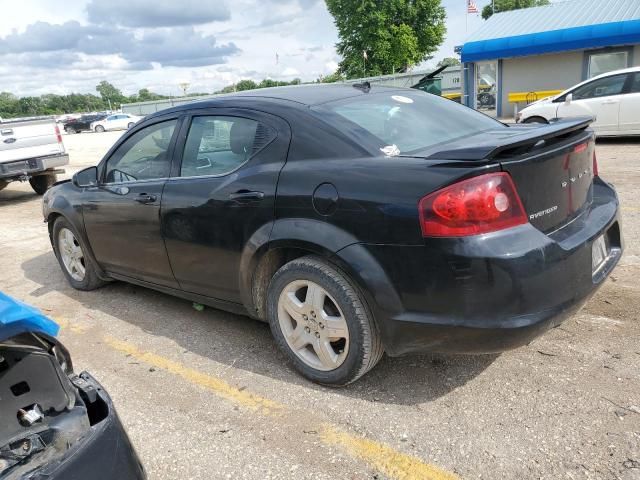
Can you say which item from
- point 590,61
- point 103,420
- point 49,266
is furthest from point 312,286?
point 590,61

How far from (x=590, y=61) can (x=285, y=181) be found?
1950 centimetres

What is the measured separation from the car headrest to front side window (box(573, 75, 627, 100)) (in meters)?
10.5

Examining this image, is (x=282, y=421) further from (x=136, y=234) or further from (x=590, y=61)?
(x=590, y=61)

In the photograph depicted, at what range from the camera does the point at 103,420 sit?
68.7 inches

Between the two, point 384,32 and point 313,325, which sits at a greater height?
point 384,32

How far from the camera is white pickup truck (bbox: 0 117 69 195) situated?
32.0 feet

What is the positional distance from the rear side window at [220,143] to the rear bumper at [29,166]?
25.3ft

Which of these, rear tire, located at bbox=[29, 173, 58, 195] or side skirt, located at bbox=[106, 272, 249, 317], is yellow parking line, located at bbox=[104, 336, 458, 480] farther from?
rear tire, located at bbox=[29, 173, 58, 195]

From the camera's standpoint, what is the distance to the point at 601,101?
37.0 feet

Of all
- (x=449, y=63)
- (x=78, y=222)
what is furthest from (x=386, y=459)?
(x=449, y=63)

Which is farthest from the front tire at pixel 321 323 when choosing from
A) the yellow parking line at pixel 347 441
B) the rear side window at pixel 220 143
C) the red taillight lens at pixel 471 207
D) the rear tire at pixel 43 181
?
the rear tire at pixel 43 181

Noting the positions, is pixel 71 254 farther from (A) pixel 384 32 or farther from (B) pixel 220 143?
(A) pixel 384 32

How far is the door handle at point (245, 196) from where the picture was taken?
3.09 meters

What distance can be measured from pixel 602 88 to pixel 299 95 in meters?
10.2
